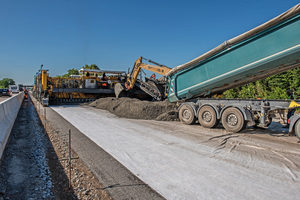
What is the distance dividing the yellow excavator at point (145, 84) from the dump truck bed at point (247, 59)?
3020 mm

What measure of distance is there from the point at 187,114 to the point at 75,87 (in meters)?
14.5

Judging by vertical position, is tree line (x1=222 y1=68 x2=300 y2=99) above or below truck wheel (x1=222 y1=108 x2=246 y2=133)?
above

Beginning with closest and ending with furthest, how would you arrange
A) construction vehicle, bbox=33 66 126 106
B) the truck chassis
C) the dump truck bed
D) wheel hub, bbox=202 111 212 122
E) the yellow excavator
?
the dump truck bed → the truck chassis → wheel hub, bbox=202 111 212 122 → the yellow excavator → construction vehicle, bbox=33 66 126 106

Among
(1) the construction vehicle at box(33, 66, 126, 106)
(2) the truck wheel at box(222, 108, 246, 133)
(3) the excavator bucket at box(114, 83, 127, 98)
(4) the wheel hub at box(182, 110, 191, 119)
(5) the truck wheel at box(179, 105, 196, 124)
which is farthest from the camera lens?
(1) the construction vehicle at box(33, 66, 126, 106)

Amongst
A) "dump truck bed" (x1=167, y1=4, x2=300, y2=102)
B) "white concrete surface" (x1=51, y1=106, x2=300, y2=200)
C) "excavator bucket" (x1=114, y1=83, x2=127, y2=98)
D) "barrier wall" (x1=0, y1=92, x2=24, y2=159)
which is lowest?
"white concrete surface" (x1=51, y1=106, x2=300, y2=200)

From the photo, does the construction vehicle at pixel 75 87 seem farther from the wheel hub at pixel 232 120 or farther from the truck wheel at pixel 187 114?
the wheel hub at pixel 232 120

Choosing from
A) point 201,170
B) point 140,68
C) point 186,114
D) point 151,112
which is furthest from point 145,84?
Result: point 201,170

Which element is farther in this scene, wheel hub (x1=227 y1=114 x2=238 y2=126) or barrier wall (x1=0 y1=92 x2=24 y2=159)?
wheel hub (x1=227 y1=114 x2=238 y2=126)

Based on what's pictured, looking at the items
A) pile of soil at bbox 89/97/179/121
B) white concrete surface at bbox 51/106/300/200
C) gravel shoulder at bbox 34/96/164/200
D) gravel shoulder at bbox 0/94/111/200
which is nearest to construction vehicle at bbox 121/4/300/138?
pile of soil at bbox 89/97/179/121

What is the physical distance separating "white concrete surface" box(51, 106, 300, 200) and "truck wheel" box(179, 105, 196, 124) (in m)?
2.60

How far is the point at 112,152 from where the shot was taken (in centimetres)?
512

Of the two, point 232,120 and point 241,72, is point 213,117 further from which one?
point 241,72

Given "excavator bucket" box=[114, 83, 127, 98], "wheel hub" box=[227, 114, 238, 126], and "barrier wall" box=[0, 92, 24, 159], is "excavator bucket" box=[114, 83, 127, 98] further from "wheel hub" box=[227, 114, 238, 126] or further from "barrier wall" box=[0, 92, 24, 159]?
"wheel hub" box=[227, 114, 238, 126]

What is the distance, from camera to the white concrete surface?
3.24m
